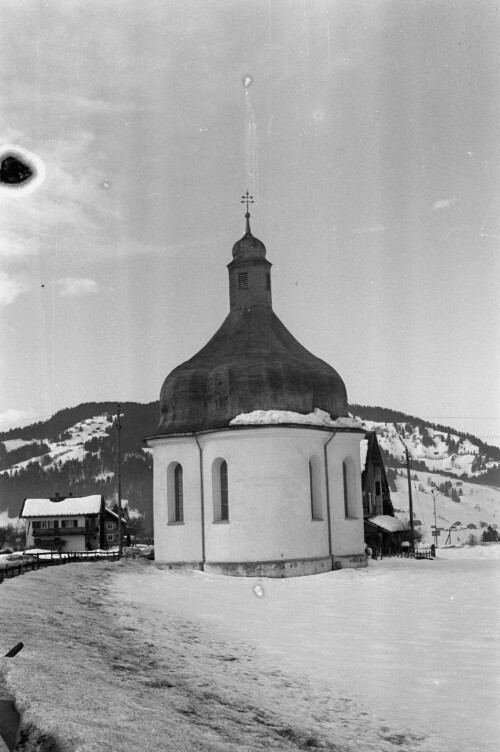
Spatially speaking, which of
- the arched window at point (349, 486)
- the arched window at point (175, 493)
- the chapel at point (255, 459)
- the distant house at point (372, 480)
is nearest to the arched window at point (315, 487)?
the chapel at point (255, 459)

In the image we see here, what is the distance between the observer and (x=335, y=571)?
98.3ft

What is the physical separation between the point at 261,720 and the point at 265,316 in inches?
1003

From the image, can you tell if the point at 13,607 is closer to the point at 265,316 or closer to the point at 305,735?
the point at 305,735

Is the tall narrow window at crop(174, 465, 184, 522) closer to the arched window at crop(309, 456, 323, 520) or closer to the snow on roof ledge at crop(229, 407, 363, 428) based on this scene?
the snow on roof ledge at crop(229, 407, 363, 428)

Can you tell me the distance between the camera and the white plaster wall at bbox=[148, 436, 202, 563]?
30.5m

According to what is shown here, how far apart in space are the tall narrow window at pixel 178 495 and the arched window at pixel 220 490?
81.1 inches

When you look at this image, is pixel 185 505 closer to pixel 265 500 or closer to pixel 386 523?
pixel 265 500

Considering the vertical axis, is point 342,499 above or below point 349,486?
below

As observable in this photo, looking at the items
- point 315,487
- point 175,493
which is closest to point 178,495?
point 175,493

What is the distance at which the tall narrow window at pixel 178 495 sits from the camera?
3165 cm

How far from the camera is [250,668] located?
11.9 meters

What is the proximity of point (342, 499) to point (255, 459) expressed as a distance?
4.56m

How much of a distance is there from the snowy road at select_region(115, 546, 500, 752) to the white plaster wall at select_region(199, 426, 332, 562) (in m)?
1.48

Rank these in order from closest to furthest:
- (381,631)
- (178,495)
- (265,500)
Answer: (381,631) → (265,500) → (178,495)
